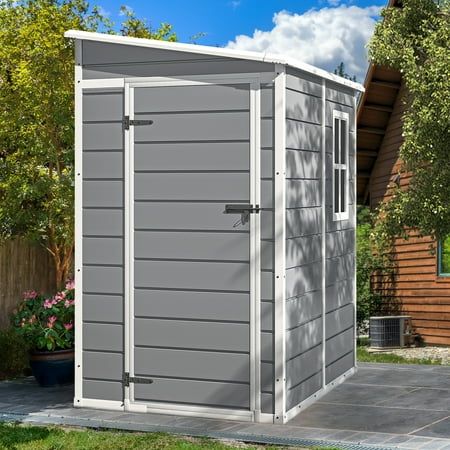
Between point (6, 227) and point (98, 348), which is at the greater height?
point (6, 227)

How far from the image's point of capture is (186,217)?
24.1 feet

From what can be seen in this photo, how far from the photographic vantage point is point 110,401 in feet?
25.0

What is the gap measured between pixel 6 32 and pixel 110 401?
5887 mm

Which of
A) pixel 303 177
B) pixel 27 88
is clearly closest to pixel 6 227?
pixel 27 88

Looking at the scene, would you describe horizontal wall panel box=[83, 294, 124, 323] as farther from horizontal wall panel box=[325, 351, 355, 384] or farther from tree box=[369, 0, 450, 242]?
tree box=[369, 0, 450, 242]

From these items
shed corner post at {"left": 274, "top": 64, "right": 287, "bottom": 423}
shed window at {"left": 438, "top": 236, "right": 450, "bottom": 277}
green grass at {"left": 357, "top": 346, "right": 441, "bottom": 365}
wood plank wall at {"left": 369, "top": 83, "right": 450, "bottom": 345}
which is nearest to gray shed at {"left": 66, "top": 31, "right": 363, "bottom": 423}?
shed corner post at {"left": 274, "top": 64, "right": 287, "bottom": 423}

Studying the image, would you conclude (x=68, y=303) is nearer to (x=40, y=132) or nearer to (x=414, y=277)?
(x=40, y=132)

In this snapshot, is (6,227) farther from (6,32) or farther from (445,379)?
(445,379)

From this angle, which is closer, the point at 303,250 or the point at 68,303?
the point at 303,250

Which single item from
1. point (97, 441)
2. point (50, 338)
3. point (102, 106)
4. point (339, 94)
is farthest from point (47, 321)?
point (339, 94)

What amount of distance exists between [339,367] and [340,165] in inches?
73.7

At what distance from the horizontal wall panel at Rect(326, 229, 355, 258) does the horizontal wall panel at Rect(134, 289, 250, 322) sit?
57.2 inches

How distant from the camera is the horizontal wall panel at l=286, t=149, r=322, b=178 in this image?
721 centimetres

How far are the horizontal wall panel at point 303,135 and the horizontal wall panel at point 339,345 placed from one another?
5.86 feet
